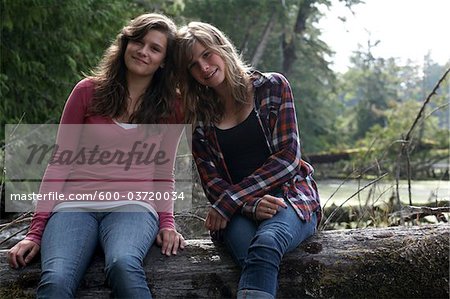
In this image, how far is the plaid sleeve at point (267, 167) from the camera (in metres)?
2.09

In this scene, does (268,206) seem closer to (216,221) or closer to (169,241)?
(216,221)

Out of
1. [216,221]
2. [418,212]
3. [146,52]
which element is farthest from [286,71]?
[216,221]

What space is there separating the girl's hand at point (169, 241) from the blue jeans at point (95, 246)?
1.7 inches

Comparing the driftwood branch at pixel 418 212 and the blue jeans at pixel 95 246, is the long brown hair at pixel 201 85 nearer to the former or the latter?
the blue jeans at pixel 95 246

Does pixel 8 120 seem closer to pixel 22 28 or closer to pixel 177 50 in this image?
pixel 22 28

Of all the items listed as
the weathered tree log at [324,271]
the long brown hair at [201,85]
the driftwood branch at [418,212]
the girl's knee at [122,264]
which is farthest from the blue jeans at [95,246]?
the driftwood branch at [418,212]

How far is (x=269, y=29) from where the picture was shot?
1389cm

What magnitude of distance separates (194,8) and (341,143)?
9688 mm

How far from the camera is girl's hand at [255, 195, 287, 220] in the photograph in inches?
78.9

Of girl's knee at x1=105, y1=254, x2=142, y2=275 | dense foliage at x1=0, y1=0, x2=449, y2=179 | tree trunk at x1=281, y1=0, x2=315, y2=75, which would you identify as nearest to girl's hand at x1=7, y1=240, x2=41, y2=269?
girl's knee at x1=105, y1=254, x2=142, y2=275

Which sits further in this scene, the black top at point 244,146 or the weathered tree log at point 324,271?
the black top at point 244,146

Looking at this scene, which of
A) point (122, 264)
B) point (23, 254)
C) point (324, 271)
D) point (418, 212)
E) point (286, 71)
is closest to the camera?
point (122, 264)

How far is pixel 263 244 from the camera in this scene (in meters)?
1.83

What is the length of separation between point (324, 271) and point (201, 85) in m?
0.97
